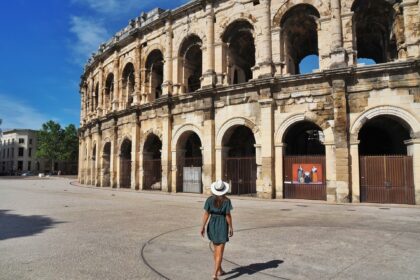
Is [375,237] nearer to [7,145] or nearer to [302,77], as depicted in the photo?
[302,77]

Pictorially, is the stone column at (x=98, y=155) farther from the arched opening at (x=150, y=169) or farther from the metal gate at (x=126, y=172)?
the arched opening at (x=150, y=169)

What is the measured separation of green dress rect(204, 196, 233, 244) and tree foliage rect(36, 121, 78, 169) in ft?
190

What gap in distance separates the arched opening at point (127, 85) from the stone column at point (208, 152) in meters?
8.90

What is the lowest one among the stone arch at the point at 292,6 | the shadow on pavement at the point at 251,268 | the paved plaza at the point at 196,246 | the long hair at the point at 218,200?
the shadow on pavement at the point at 251,268

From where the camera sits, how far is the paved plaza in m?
4.64

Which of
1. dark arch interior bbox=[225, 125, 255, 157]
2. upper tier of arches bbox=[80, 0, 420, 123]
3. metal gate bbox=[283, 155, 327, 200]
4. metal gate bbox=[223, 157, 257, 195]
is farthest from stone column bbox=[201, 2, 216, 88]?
metal gate bbox=[283, 155, 327, 200]

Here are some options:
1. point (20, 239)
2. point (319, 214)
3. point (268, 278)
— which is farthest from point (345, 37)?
point (20, 239)

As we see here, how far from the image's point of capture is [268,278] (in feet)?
14.5

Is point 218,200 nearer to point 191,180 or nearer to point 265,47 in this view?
point 265,47

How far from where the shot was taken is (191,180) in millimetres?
18500

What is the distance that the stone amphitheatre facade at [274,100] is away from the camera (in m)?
13.4

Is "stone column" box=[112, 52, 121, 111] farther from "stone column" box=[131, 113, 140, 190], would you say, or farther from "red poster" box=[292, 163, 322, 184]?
"red poster" box=[292, 163, 322, 184]

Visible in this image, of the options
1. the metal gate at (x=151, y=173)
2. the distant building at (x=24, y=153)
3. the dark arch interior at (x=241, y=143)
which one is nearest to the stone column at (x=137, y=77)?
the metal gate at (x=151, y=173)

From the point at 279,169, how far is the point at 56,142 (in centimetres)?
5135
